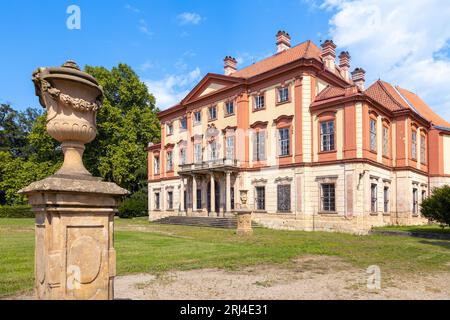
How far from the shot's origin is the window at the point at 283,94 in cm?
2717

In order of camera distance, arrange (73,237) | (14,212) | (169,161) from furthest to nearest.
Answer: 1. (14,212)
2. (169,161)
3. (73,237)

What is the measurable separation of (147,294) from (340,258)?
6836mm

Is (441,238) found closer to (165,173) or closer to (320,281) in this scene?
(320,281)

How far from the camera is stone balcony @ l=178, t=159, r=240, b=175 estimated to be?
2915 centimetres

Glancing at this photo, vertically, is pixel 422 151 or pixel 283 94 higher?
pixel 283 94

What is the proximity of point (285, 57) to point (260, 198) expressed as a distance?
12113 mm

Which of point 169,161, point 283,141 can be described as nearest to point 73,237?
point 283,141

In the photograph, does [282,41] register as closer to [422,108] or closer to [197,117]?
[197,117]

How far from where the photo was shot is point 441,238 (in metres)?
18.6

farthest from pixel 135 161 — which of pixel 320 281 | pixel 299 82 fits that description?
pixel 320 281

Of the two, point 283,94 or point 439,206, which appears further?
point 283,94

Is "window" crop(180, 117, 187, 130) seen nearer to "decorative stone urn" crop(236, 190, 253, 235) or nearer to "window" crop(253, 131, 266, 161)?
"window" crop(253, 131, 266, 161)

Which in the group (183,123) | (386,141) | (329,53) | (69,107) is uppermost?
(329,53)

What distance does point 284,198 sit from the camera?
87.6 ft
